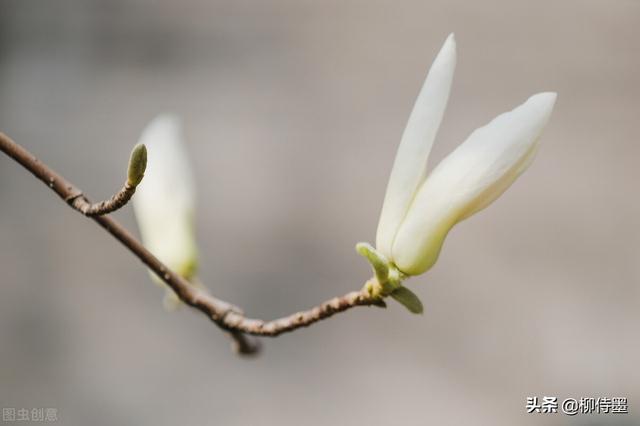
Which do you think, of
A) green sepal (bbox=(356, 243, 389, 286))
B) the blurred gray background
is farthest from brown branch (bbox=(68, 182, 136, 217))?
the blurred gray background

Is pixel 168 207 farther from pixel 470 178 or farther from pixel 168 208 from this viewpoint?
pixel 470 178

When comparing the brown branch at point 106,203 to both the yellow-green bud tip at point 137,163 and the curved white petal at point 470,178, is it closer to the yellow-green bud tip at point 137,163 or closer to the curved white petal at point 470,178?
the yellow-green bud tip at point 137,163

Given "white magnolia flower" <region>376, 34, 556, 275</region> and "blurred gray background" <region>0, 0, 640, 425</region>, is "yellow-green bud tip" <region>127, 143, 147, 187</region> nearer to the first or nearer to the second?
"white magnolia flower" <region>376, 34, 556, 275</region>

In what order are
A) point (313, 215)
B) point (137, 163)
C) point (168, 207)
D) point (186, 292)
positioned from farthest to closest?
point (313, 215)
point (168, 207)
point (186, 292)
point (137, 163)

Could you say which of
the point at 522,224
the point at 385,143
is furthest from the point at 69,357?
the point at 522,224

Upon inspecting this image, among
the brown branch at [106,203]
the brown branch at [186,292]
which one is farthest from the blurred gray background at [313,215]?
the brown branch at [106,203]

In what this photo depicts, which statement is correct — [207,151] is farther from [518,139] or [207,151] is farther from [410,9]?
[518,139]

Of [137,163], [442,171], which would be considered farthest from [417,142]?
[137,163]

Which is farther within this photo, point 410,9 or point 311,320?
point 410,9
